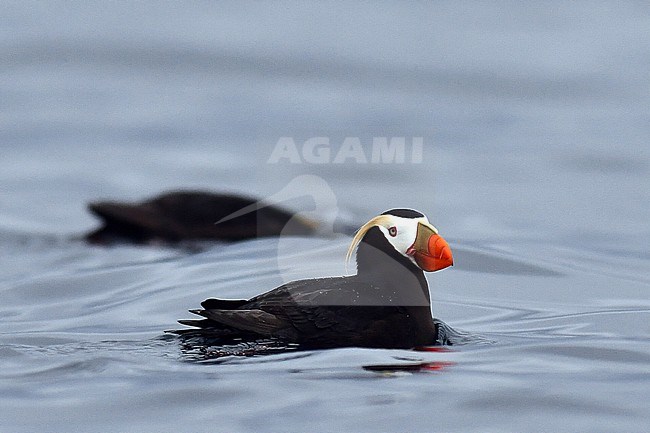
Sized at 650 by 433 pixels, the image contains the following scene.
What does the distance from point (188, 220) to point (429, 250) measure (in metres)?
6.37

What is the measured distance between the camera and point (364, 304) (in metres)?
7.41

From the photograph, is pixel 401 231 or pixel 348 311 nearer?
pixel 348 311

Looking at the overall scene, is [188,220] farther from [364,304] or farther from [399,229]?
[364,304]

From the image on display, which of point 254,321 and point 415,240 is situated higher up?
point 415,240

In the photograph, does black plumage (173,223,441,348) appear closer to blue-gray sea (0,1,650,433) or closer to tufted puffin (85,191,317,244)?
blue-gray sea (0,1,650,433)

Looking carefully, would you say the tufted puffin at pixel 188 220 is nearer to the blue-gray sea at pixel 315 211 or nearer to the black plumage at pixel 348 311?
the blue-gray sea at pixel 315 211

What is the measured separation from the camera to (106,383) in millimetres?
7168

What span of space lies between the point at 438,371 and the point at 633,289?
4.32m

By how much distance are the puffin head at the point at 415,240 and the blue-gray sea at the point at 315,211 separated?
1.64ft

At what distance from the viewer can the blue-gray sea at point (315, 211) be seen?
695cm

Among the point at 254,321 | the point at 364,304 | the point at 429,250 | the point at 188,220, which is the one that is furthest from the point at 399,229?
the point at 188,220

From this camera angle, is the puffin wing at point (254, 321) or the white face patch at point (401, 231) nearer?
the puffin wing at point (254, 321)

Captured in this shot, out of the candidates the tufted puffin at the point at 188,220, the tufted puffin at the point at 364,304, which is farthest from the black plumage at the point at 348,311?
the tufted puffin at the point at 188,220

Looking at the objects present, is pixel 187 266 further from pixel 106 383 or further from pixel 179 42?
pixel 179 42
